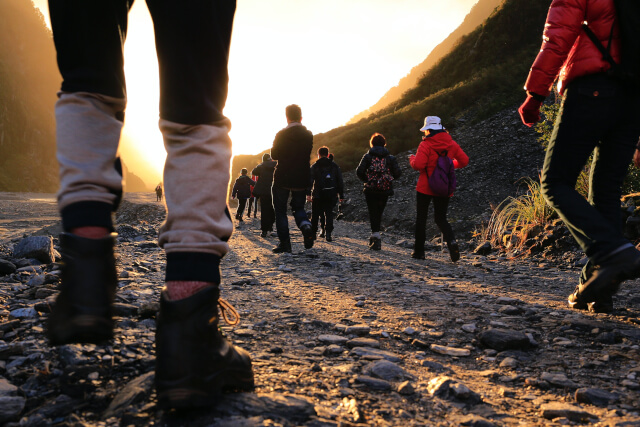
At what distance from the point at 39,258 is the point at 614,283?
439 cm

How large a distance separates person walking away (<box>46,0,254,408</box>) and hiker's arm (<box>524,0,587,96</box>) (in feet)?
7.08

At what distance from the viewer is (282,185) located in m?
7.13

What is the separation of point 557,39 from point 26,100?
12087 cm

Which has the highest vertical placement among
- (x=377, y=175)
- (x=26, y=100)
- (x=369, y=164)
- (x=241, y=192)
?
(x=26, y=100)

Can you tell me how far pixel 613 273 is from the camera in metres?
2.24

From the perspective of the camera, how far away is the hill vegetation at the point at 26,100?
281 feet

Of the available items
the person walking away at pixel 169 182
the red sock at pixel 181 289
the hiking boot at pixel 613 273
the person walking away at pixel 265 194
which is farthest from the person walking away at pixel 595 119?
the person walking away at pixel 265 194

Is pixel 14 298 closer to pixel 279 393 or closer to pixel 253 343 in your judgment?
pixel 253 343

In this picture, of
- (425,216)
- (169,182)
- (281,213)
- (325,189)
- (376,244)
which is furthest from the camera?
(325,189)

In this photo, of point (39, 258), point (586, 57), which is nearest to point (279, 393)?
point (586, 57)

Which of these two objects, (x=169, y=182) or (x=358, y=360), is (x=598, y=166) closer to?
(x=358, y=360)

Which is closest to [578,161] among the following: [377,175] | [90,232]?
[90,232]

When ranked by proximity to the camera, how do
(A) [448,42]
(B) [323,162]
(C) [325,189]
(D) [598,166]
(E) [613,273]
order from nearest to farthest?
1. (E) [613,273]
2. (D) [598,166]
3. (C) [325,189]
4. (B) [323,162]
5. (A) [448,42]

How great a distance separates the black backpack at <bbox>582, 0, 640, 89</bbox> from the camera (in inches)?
89.9
